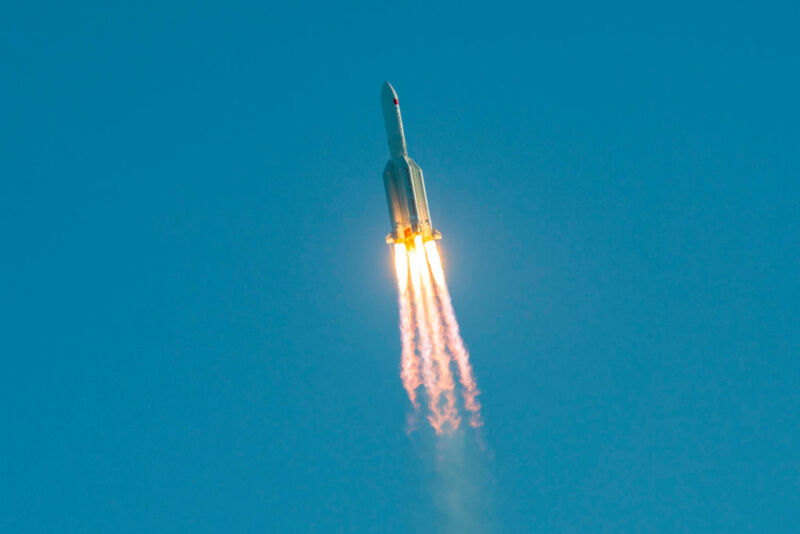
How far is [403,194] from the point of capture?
11944 centimetres

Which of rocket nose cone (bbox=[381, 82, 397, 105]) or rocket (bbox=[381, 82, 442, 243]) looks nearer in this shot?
rocket (bbox=[381, 82, 442, 243])

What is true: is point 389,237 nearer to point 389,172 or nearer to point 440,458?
point 389,172

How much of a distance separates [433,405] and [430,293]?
7677 millimetres

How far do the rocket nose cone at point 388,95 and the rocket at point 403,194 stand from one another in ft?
2.97

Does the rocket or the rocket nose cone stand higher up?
the rocket nose cone

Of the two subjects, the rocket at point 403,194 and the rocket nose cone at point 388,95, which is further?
the rocket nose cone at point 388,95

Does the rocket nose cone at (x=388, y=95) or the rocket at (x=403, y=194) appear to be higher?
the rocket nose cone at (x=388, y=95)

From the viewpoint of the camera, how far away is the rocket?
119 metres

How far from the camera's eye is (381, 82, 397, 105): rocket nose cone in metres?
122

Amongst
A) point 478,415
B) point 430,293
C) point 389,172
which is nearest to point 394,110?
point 389,172

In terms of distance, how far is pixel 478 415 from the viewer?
4970 inches

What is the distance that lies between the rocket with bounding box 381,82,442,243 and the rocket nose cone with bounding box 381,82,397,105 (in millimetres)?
904

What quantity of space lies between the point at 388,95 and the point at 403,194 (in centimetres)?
732

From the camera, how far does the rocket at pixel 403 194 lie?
11912 cm
